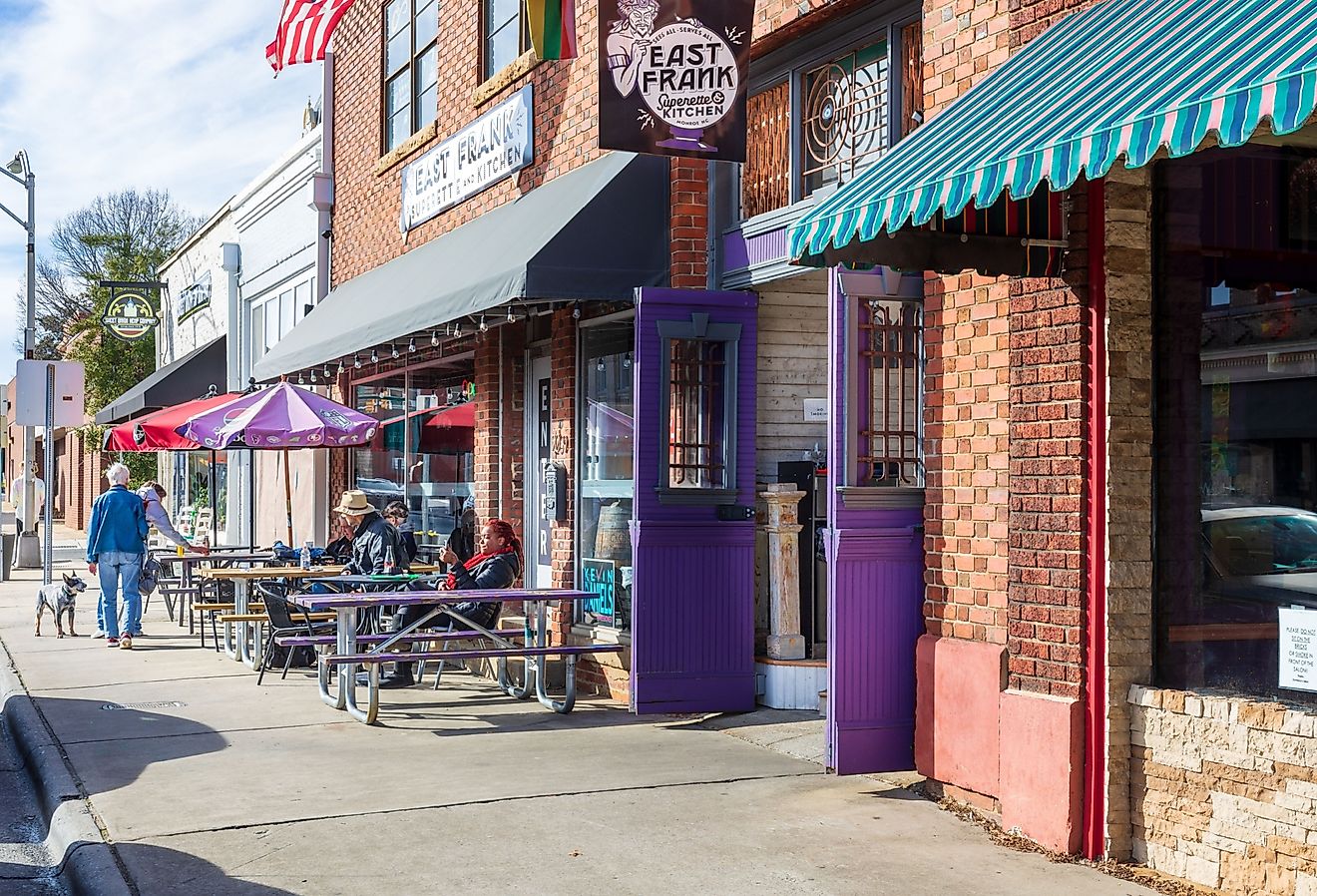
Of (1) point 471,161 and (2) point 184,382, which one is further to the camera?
(2) point 184,382

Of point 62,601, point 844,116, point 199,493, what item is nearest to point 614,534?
point 844,116

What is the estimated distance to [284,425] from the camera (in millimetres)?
13258

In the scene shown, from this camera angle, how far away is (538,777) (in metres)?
7.76

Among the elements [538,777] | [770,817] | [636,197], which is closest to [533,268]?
[636,197]

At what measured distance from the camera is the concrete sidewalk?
5840mm

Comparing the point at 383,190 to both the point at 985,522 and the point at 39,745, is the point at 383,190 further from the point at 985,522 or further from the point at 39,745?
the point at 985,522

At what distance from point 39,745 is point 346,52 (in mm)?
11272

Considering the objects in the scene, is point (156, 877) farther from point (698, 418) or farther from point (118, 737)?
point (698, 418)

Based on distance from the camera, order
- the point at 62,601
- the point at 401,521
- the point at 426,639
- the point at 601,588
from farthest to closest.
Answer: the point at 62,601 < the point at 401,521 < the point at 601,588 < the point at 426,639

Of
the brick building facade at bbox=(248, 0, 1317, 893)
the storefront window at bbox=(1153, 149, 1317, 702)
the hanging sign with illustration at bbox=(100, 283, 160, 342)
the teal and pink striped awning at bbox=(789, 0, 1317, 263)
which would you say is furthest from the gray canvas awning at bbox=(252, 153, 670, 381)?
the hanging sign with illustration at bbox=(100, 283, 160, 342)

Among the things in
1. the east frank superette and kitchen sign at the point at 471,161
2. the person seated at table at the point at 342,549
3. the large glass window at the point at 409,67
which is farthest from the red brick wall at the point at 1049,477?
the large glass window at the point at 409,67

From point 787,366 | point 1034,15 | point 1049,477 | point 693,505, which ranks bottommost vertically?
point 693,505

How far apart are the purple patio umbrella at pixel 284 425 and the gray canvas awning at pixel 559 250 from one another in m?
1.12

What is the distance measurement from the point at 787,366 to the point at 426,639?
10.2 feet
